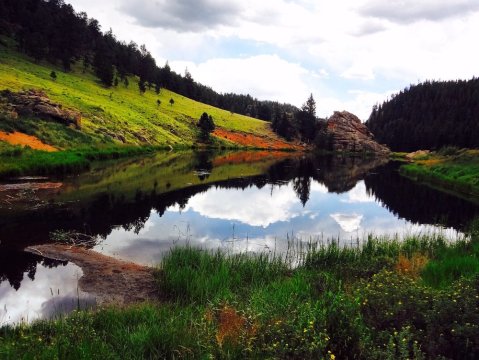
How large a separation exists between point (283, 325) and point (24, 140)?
151 feet

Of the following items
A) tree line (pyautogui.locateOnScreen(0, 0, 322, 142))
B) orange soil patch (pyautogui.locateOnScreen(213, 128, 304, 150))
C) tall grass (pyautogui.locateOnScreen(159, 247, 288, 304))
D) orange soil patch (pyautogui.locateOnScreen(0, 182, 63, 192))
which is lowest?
orange soil patch (pyautogui.locateOnScreen(0, 182, 63, 192))

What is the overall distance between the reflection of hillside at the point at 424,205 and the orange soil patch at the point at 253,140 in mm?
74833

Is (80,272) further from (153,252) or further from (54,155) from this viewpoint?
(54,155)

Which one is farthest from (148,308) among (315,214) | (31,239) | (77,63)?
(77,63)

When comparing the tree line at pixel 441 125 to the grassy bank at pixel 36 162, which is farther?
the tree line at pixel 441 125

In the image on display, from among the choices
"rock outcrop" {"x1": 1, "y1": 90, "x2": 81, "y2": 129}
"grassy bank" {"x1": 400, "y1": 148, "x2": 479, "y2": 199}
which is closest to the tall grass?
"grassy bank" {"x1": 400, "y1": 148, "x2": 479, "y2": 199}

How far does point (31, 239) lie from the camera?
18938 mm

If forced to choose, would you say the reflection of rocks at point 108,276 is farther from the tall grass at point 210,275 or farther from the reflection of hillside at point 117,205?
the reflection of hillside at point 117,205

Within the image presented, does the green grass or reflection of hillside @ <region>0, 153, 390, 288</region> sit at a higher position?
the green grass

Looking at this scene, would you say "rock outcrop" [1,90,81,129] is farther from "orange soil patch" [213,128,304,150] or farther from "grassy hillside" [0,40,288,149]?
"orange soil patch" [213,128,304,150]

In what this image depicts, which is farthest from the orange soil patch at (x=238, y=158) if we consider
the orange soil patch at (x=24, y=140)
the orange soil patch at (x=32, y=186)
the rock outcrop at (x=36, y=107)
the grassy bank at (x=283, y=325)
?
the grassy bank at (x=283, y=325)

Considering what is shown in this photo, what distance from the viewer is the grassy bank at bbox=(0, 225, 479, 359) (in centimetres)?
689

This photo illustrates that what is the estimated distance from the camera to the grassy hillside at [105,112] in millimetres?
57969

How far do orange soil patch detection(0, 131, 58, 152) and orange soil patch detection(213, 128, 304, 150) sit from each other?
77013 mm
